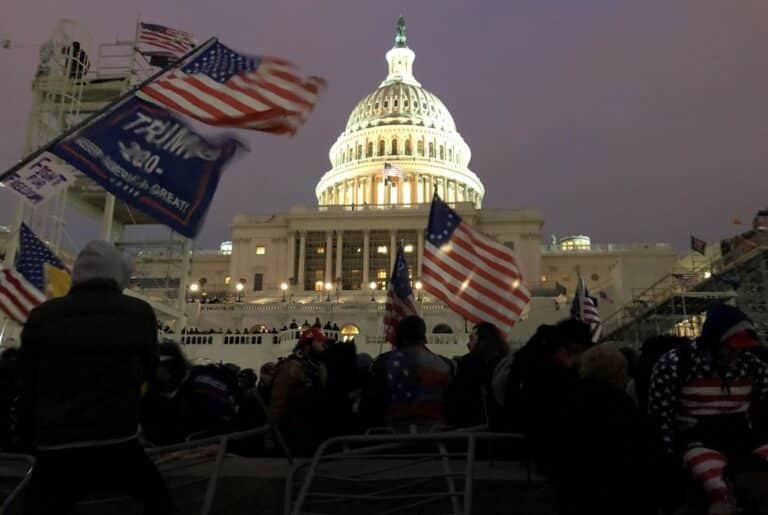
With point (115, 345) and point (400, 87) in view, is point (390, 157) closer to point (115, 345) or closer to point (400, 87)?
point (400, 87)

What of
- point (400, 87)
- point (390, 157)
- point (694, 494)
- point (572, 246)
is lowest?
point (694, 494)

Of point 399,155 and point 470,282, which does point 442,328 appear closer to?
point 470,282

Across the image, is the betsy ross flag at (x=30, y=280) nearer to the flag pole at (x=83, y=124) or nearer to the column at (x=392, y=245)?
the flag pole at (x=83, y=124)

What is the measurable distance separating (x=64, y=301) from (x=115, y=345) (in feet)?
1.19

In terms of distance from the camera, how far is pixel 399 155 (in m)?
87.7

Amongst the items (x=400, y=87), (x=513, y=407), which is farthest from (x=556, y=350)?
(x=400, y=87)

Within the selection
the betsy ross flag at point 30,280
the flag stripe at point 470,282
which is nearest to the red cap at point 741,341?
the flag stripe at point 470,282

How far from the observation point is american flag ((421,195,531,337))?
1262 cm

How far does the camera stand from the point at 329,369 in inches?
277

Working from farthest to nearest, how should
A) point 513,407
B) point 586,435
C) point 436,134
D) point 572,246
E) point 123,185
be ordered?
point 436,134
point 572,246
point 123,185
point 513,407
point 586,435

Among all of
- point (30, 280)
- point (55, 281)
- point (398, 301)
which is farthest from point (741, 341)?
point (30, 280)

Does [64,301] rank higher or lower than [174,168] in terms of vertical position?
lower

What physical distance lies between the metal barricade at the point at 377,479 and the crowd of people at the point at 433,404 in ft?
1.36

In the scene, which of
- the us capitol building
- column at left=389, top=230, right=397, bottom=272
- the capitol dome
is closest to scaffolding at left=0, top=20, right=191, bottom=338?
the us capitol building
